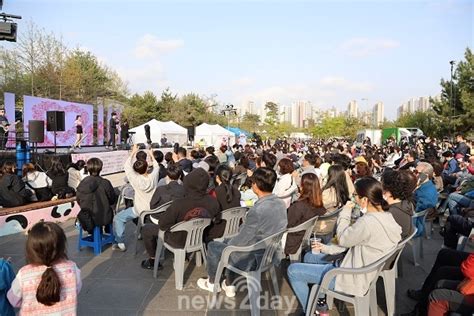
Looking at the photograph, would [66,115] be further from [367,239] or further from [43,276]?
[367,239]

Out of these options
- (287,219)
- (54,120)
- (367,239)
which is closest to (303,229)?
(287,219)

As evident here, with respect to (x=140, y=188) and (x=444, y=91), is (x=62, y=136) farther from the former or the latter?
(x=444, y=91)

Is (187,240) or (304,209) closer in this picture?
(187,240)

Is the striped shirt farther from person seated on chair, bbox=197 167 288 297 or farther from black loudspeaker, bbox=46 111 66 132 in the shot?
black loudspeaker, bbox=46 111 66 132

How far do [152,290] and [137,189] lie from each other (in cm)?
160

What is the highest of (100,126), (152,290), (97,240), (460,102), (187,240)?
(460,102)

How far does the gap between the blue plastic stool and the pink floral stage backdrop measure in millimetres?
10934

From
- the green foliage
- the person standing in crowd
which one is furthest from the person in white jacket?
the green foliage

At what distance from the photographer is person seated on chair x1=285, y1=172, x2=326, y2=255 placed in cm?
391

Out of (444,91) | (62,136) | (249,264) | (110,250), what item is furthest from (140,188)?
(444,91)

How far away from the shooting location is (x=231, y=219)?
4344mm

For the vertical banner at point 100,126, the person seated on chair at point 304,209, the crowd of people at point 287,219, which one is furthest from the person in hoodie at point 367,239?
the vertical banner at point 100,126

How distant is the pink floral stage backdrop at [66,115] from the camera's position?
47.1 ft

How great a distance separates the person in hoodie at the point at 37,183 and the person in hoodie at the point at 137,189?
2.61 m
